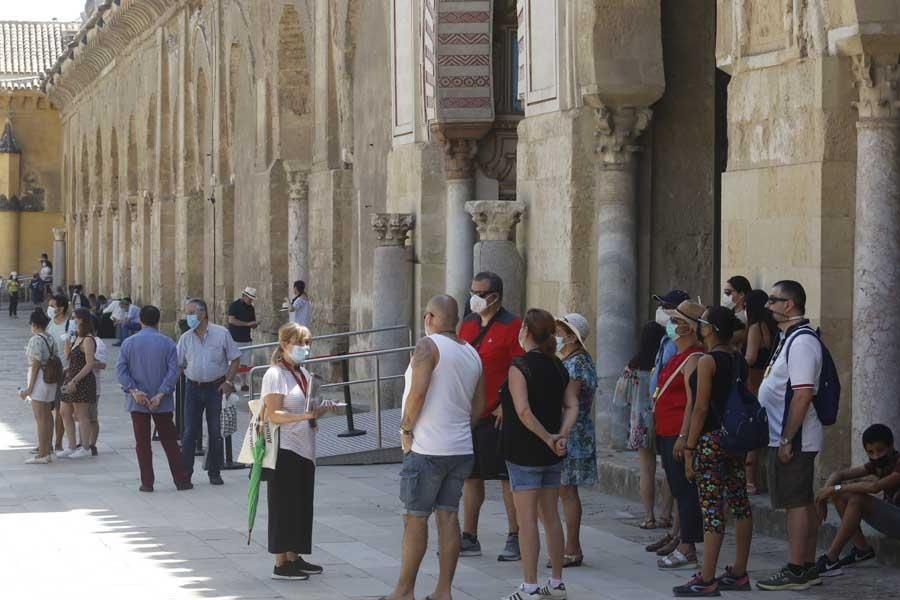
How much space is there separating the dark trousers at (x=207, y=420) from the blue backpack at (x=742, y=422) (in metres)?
5.56

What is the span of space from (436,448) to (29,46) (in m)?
67.5

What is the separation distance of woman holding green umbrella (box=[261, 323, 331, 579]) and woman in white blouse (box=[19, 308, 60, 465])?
19.8ft

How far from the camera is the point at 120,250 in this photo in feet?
149

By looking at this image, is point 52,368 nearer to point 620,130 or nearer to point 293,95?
point 620,130

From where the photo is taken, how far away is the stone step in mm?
8953

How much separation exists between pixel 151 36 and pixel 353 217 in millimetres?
19371

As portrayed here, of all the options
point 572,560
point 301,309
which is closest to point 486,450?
point 572,560

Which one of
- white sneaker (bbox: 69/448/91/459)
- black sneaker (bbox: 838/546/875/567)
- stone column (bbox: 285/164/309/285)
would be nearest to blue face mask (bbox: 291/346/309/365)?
black sneaker (bbox: 838/546/875/567)

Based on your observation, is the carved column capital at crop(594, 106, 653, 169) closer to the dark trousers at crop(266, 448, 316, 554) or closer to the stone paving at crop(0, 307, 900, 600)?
the stone paving at crop(0, 307, 900, 600)

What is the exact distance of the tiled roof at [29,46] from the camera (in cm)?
6956

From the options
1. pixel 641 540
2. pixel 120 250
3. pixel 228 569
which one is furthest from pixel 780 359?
pixel 120 250

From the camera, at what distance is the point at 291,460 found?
9016 millimetres

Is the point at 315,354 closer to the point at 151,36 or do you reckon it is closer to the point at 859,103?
the point at 859,103

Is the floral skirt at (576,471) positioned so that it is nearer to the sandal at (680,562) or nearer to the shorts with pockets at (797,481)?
the sandal at (680,562)
